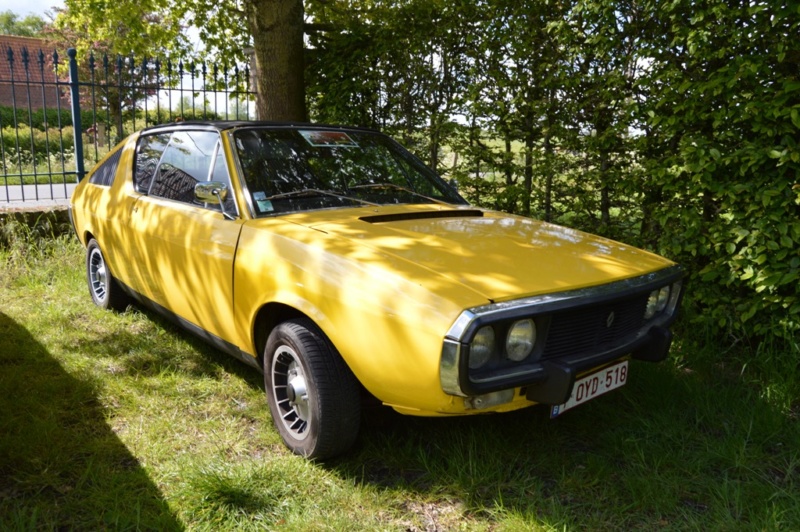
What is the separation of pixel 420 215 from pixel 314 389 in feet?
4.12

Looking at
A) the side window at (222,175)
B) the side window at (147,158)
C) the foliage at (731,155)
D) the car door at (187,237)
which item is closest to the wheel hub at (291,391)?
the car door at (187,237)

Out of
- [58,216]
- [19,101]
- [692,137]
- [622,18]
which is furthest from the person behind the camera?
[19,101]

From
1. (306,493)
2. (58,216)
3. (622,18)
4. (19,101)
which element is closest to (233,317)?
(306,493)

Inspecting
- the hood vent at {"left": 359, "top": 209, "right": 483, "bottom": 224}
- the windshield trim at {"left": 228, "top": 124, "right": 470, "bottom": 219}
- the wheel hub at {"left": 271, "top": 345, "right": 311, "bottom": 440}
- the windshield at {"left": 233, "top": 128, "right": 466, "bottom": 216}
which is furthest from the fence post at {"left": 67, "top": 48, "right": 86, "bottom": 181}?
the wheel hub at {"left": 271, "top": 345, "right": 311, "bottom": 440}

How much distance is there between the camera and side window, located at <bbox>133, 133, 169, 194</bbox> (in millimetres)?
4359

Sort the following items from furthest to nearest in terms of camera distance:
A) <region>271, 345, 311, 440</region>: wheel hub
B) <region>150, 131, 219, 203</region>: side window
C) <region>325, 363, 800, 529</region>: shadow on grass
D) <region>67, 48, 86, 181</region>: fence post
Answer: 1. <region>67, 48, 86, 181</region>: fence post
2. <region>150, 131, 219, 203</region>: side window
3. <region>271, 345, 311, 440</region>: wheel hub
4. <region>325, 363, 800, 529</region>: shadow on grass

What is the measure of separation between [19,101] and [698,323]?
35.5 metres

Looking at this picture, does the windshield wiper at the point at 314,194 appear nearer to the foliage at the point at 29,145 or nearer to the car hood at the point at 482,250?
the car hood at the point at 482,250

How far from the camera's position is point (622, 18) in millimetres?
4844

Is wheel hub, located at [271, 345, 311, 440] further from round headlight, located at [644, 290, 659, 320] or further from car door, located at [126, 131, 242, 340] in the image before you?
round headlight, located at [644, 290, 659, 320]

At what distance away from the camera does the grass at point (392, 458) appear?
105 inches

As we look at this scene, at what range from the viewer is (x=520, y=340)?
2.55 meters

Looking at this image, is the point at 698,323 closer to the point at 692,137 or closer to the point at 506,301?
the point at 692,137

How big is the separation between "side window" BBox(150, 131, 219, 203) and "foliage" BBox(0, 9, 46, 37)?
245 feet
